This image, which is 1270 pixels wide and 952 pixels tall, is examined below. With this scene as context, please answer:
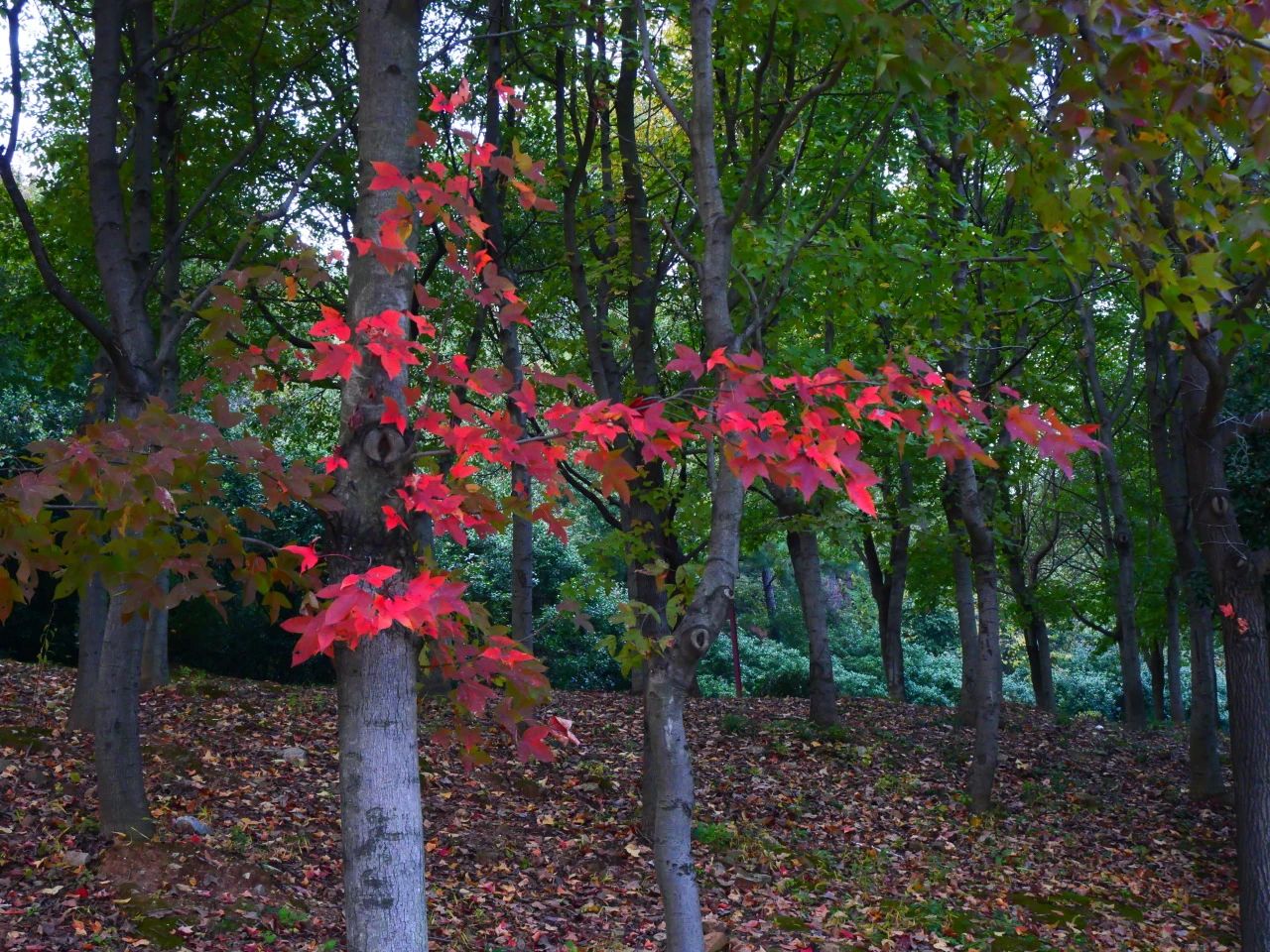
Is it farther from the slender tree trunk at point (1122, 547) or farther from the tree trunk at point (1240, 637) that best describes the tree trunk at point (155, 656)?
the slender tree trunk at point (1122, 547)

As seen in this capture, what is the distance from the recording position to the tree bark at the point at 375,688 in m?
2.69

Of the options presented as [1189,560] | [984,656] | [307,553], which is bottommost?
[984,656]

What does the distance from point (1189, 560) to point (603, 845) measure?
23.3 ft

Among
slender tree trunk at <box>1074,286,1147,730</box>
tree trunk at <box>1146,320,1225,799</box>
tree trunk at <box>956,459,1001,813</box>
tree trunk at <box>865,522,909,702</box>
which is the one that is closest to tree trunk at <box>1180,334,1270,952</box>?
tree trunk at <box>956,459,1001,813</box>

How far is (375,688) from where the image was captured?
2.76m

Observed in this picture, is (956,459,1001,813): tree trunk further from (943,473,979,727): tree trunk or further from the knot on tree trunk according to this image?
the knot on tree trunk

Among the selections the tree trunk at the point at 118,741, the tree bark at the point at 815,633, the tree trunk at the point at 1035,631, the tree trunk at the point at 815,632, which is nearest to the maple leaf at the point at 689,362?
the tree trunk at the point at 118,741

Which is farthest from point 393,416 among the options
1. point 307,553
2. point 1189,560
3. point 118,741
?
point 1189,560

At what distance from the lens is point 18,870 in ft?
17.2

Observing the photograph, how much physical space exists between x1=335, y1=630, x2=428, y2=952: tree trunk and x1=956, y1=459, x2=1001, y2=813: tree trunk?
725 cm

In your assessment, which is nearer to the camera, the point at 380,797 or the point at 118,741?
the point at 380,797

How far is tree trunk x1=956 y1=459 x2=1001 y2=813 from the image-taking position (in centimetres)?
912

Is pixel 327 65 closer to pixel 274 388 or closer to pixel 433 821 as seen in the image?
pixel 433 821

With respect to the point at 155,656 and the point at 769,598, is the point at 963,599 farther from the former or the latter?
the point at 769,598
